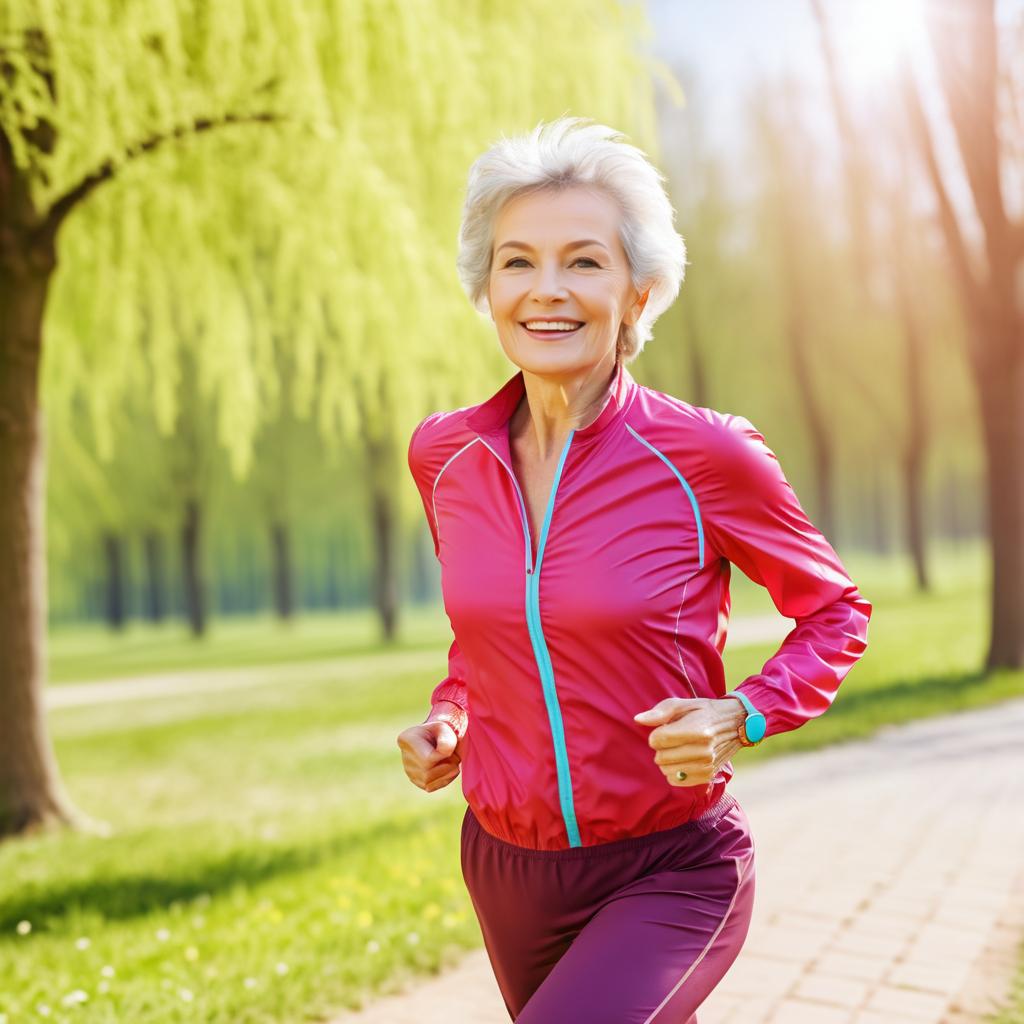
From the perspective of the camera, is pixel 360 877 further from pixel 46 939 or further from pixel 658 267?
pixel 658 267

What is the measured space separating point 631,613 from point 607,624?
0.04 metres

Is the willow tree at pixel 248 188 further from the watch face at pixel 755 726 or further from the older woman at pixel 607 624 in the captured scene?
the watch face at pixel 755 726

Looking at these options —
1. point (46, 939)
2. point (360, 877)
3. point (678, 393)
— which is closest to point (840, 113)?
point (360, 877)

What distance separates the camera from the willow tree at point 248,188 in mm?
6164

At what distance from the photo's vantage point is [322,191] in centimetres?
724

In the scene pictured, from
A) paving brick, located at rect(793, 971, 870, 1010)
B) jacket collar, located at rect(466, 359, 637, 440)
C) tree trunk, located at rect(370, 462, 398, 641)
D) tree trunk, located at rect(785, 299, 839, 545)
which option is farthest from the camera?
tree trunk, located at rect(785, 299, 839, 545)

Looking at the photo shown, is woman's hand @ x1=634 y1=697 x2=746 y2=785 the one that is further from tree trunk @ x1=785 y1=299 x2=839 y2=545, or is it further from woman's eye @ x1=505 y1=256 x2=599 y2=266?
tree trunk @ x1=785 y1=299 x2=839 y2=545

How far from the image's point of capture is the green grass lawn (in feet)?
14.3

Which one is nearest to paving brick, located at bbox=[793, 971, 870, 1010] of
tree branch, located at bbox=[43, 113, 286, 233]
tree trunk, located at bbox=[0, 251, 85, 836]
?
tree trunk, located at bbox=[0, 251, 85, 836]

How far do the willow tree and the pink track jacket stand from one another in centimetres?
445

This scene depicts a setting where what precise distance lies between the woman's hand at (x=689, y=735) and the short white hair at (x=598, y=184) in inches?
26.2

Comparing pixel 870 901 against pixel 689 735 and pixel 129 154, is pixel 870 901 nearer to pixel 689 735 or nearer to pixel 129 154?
pixel 689 735

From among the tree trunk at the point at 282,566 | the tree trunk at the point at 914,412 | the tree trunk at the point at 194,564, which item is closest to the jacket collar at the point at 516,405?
the tree trunk at the point at 914,412

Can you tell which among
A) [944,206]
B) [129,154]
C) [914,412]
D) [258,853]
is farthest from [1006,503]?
[914,412]
